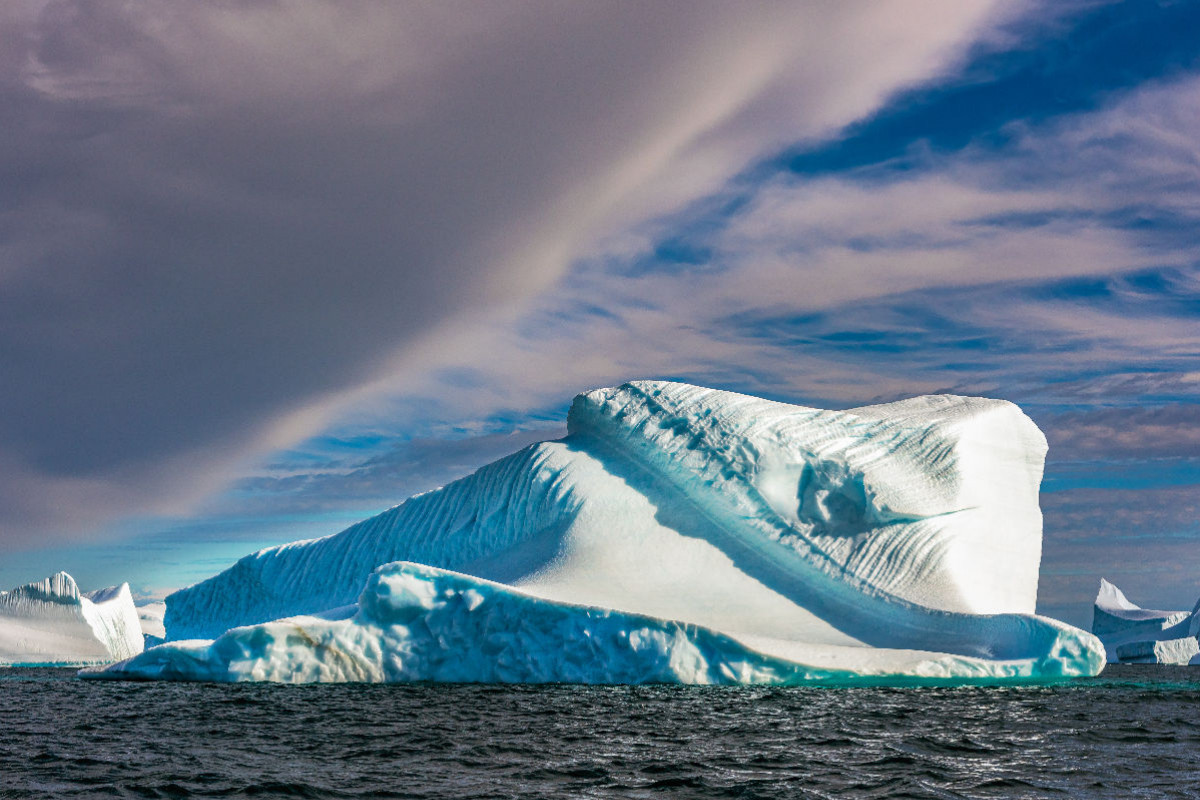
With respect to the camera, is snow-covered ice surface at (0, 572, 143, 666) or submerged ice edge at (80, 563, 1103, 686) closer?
submerged ice edge at (80, 563, 1103, 686)

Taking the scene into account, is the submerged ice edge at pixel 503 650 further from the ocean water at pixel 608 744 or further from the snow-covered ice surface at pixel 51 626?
the snow-covered ice surface at pixel 51 626

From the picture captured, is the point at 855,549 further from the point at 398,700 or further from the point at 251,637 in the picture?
the point at 251,637

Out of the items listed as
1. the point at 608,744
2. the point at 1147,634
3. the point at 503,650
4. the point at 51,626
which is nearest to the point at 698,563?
the point at 503,650

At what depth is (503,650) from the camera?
1658cm

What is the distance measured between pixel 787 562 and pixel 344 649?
804cm

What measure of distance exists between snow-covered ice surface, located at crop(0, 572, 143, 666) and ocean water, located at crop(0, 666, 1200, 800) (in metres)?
27.3

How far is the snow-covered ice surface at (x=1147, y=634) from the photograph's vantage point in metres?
43.5

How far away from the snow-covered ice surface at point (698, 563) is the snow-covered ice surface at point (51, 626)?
62.1 feet

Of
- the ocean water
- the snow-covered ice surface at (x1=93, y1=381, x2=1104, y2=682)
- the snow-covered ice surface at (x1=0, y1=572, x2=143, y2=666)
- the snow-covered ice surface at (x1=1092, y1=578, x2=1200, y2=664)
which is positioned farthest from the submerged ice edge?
the snow-covered ice surface at (x1=1092, y1=578, x2=1200, y2=664)

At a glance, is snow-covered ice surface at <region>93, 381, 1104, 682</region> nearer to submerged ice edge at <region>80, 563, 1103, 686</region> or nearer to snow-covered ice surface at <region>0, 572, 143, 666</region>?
submerged ice edge at <region>80, 563, 1103, 686</region>

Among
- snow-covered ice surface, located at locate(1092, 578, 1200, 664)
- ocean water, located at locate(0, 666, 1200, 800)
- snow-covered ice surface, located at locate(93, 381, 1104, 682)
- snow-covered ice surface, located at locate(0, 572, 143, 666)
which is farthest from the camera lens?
snow-covered ice surface, located at locate(1092, 578, 1200, 664)

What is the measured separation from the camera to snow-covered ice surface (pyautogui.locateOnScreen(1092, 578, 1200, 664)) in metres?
43.5

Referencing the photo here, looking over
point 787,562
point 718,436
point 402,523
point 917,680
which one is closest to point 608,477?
point 718,436

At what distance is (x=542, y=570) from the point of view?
1847 cm
